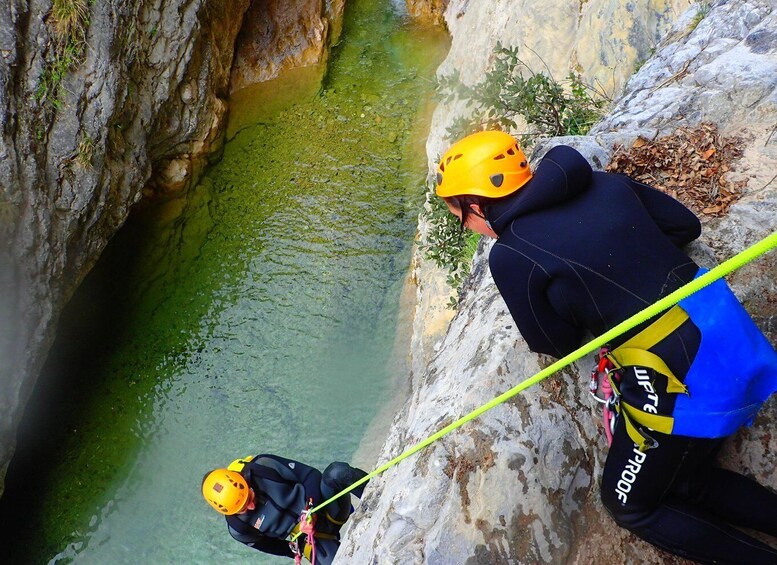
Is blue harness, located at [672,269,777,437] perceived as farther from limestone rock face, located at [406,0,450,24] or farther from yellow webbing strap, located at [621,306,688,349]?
limestone rock face, located at [406,0,450,24]

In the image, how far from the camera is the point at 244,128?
32.1ft

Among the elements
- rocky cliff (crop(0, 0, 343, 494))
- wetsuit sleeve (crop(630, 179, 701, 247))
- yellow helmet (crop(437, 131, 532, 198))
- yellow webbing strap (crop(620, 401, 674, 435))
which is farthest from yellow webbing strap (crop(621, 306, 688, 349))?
rocky cliff (crop(0, 0, 343, 494))

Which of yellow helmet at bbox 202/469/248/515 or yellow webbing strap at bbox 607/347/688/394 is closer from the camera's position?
yellow webbing strap at bbox 607/347/688/394

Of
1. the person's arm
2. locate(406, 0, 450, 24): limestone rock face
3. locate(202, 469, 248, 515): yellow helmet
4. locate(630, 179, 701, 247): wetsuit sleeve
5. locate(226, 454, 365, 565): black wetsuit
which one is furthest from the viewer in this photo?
locate(406, 0, 450, 24): limestone rock face

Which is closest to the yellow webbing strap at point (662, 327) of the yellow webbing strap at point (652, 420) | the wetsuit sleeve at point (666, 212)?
the yellow webbing strap at point (652, 420)

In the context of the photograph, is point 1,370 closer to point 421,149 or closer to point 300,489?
point 300,489

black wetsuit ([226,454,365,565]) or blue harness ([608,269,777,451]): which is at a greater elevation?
→ blue harness ([608,269,777,451])

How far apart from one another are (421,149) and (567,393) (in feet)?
20.5

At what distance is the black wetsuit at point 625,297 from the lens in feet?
6.90

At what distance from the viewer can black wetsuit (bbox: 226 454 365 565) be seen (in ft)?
15.8

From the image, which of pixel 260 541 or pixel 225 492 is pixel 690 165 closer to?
pixel 225 492

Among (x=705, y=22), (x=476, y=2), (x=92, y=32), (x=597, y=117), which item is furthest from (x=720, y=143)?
(x=92, y=32)

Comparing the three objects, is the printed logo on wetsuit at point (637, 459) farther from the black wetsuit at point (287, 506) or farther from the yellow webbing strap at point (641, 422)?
the black wetsuit at point (287, 506)

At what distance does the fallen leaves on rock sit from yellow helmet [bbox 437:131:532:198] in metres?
1.60
